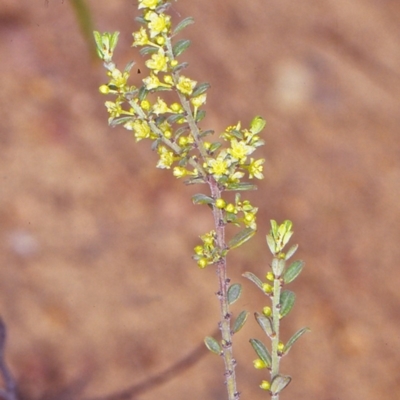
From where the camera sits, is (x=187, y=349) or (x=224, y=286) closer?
(x=224, y=286)

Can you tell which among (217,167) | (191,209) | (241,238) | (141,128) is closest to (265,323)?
(241,238)

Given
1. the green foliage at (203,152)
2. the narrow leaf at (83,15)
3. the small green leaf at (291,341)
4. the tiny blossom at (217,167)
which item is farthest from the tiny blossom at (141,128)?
the narrow leaf at (83,15)

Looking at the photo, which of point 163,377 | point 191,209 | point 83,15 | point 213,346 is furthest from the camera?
point 191,209

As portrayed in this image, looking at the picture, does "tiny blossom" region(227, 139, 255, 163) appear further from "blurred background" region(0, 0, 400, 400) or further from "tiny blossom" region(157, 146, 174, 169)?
"blurred background" region(0, 0, 400, 400)

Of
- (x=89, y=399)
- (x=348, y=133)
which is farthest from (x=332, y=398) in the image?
(x=348, y=133)

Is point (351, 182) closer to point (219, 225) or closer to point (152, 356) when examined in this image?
point (152, 356)

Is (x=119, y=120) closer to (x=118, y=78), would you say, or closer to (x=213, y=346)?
(x=118, y=78)

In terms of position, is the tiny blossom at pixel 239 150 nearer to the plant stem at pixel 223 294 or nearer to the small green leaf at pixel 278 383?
the plant stem at pixel 223 294
